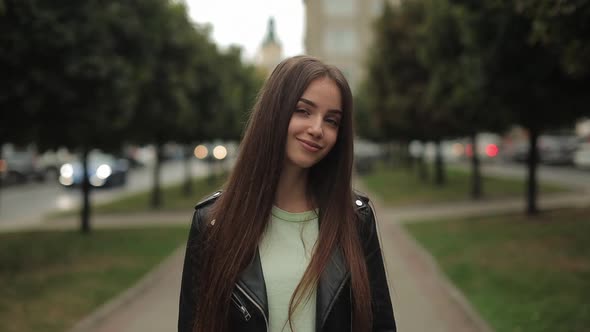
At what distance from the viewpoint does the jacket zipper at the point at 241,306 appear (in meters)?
2.12

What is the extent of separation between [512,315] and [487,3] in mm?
5333

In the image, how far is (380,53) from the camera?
957 inches

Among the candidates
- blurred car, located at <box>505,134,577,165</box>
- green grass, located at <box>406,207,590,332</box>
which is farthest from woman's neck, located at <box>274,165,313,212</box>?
blurred car, located at <box>505,134,577,165</box>

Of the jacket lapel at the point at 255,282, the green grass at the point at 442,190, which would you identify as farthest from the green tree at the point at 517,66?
the green grass at the point at 442,190

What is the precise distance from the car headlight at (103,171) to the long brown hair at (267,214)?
94.3 ft

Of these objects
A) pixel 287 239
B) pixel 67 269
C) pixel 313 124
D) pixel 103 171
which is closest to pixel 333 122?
pixel 313 124

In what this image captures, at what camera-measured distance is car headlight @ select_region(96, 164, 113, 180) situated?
1174 inches

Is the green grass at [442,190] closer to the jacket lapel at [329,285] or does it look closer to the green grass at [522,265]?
the green grass at [522,265]

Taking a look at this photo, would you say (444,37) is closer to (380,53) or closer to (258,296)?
(380,53)

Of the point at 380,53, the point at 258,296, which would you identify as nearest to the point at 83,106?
the point at 258,296

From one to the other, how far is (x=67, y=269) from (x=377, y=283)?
8.22 metres

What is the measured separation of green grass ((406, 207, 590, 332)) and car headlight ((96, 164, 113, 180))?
19317 millimetres

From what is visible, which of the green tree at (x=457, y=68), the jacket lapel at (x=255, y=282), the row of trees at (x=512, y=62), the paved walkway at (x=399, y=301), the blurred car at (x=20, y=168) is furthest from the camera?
the blurred car at (x=20, y=168)

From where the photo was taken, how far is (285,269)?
7.14ft
